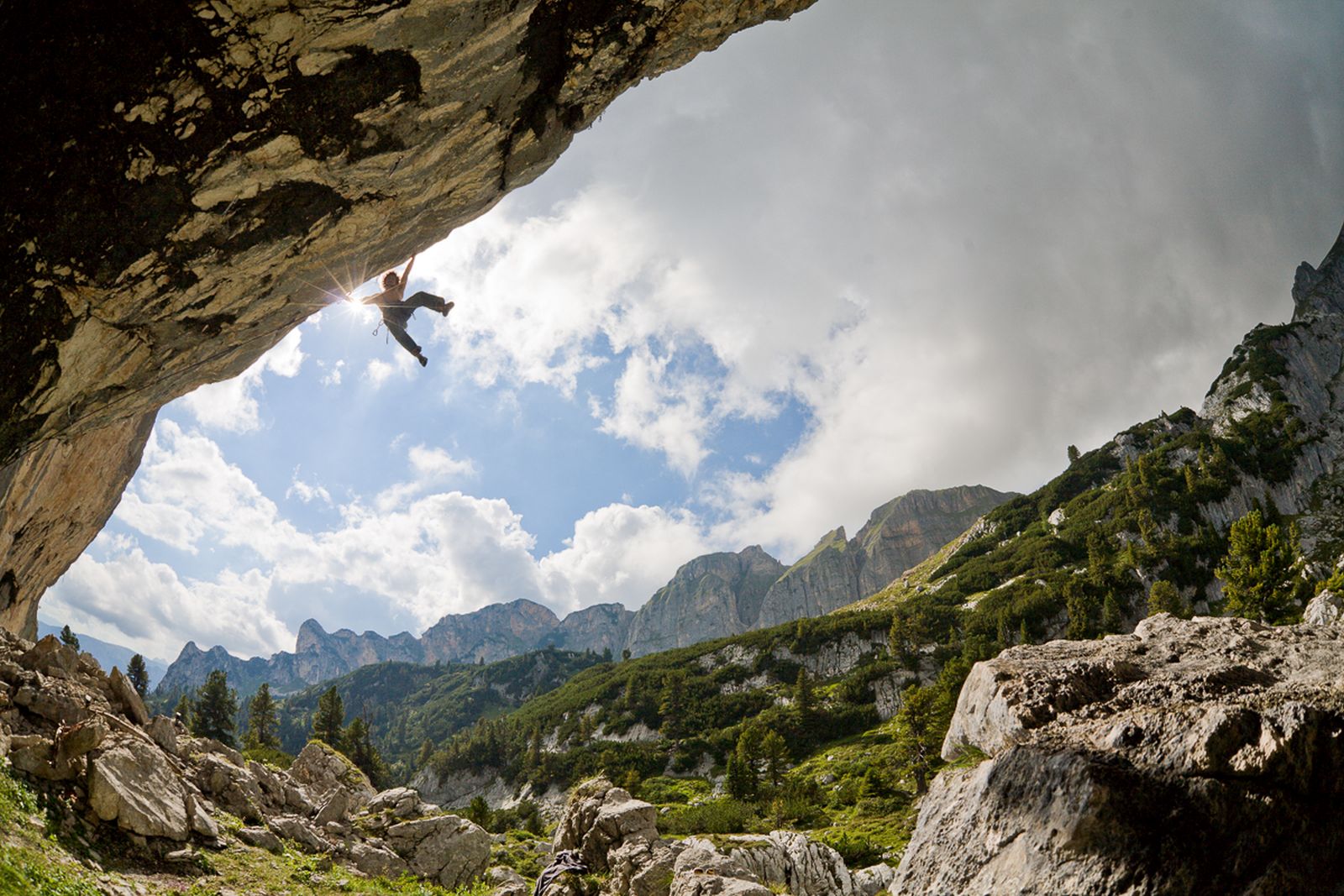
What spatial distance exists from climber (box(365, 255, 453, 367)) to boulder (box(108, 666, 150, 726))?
15.6 metres

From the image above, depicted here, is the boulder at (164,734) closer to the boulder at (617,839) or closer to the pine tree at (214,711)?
the boulder at (617,839)

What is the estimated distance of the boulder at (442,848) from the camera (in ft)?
66.1

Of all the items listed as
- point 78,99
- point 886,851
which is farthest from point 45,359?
point 886,851

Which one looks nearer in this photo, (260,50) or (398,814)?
(260,50)

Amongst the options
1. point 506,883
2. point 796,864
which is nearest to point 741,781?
point 796,864

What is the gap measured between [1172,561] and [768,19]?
374 ft

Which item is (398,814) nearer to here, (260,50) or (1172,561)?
(260,50)

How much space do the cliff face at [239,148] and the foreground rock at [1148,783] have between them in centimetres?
1047

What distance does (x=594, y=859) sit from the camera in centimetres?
1917

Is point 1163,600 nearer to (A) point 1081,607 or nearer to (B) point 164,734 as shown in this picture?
(A) point 1081,607

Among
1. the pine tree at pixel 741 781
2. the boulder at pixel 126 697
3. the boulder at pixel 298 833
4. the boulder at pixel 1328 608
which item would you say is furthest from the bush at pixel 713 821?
the boulder at pixel 1328 608

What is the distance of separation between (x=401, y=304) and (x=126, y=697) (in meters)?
17.2

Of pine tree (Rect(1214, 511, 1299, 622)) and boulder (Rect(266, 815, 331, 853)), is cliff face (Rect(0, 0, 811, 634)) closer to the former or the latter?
boulder (Rect(266, 815, 331, 853))

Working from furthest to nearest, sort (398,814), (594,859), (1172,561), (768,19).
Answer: (1172,561) → (398,814) → (594,859) → (768,19)
